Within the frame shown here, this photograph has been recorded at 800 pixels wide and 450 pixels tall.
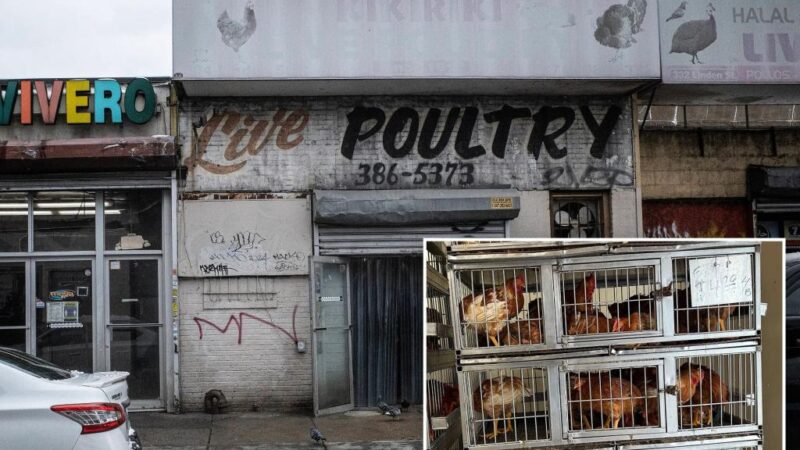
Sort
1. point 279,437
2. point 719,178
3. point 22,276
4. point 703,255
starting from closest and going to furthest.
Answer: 1. point 703,255
2. point 279,437
3. point 22,276
4. point 719,178

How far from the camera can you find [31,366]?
7316 mm

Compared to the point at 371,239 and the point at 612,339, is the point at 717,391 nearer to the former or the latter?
the point at 612,339

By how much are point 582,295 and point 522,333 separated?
326 mm

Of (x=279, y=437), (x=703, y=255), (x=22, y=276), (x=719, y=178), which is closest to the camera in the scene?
(x=703, y=255)

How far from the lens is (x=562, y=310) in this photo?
4129 millimetres

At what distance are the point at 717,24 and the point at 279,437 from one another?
7.96m

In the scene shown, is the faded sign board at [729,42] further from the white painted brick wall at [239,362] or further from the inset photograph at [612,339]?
the inset photograph at [612,339]

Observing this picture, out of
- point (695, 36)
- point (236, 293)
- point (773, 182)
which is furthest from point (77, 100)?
point (773, 182)

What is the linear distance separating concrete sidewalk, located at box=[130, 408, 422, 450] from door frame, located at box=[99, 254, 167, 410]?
0.20m

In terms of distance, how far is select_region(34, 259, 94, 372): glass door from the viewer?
11.9 metres

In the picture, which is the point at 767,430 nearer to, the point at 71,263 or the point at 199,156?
the point at 199,156

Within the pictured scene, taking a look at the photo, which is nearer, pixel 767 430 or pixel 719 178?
pixel 767 430

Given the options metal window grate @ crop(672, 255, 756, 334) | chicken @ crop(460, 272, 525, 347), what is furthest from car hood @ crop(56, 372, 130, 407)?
metal window grate @ crop(672, 255, 756, 334)

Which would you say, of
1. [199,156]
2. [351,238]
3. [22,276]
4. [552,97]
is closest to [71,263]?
[22,276]
